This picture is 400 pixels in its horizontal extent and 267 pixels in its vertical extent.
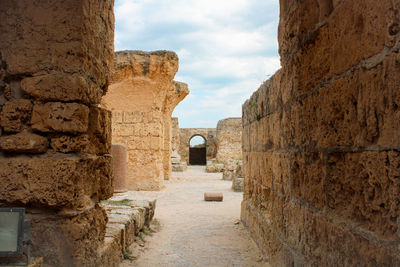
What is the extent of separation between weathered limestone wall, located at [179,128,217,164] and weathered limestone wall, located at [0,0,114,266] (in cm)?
2709

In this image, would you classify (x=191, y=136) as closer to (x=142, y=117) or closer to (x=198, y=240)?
(x=142, y=117)

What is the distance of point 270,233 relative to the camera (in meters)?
3.66

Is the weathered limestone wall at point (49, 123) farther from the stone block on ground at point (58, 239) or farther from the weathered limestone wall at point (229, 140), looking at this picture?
the weathered limestone wall at point (229, 140)

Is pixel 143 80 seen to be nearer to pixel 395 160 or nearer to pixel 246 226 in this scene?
pixel 246 226

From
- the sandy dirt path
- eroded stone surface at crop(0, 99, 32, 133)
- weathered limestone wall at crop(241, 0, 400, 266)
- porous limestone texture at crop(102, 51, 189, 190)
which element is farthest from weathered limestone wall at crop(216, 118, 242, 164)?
eroded stone surface at crop(0, 99, 32, 133)

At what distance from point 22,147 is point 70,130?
332 millimetres

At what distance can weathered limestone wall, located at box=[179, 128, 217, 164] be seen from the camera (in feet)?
96.7

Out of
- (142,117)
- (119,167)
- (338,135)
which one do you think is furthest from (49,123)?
(142,117)

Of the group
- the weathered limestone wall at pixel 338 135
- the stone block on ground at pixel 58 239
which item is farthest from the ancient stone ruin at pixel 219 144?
the stone block on ground at pixel 58 239

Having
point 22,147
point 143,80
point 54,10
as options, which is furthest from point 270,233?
point 143,80

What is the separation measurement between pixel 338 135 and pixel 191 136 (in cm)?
2821

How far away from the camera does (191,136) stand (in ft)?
98.5

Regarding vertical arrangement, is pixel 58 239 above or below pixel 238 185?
above

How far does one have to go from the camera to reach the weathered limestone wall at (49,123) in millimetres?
2096
